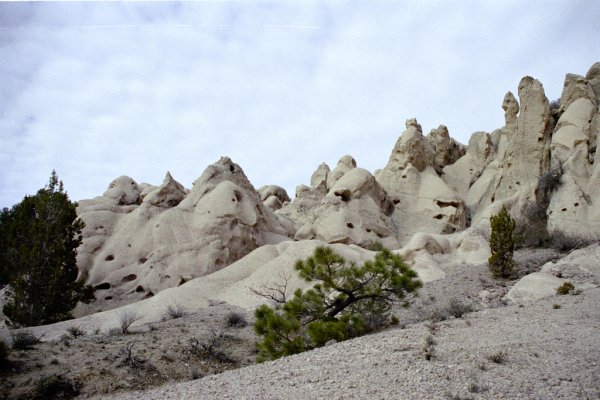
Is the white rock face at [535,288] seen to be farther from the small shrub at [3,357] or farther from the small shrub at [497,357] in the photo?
the small shrub at [3,357]

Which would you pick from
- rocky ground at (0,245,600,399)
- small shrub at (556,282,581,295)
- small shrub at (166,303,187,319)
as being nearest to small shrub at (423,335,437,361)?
rocky ground at (0,245,600,399)

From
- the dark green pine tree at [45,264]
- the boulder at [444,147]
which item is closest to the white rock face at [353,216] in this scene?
the boulder at [444,147]

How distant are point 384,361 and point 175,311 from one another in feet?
37.9

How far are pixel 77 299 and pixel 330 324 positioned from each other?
14.0 meters

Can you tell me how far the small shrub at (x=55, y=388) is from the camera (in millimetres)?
8734

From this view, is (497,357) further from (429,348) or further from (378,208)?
(378,208)

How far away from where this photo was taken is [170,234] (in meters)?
23.9

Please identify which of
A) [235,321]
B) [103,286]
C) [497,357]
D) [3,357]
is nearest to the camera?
[497,357]

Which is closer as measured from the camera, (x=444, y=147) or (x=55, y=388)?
(x=55, y=388)

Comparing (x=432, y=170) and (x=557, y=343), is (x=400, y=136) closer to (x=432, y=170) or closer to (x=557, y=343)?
(x=432, y=170)

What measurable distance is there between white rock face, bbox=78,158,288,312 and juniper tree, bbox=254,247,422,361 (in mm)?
12825

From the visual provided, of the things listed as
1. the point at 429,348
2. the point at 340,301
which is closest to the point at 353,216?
the point at 340,301

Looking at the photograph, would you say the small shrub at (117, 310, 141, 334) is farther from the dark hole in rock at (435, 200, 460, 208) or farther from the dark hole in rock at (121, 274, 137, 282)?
the dark hole in rock at (435, 200, 460, 208)

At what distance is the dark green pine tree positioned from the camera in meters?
17.2
